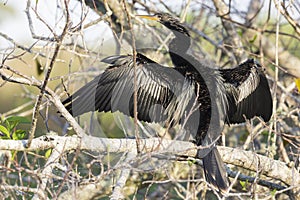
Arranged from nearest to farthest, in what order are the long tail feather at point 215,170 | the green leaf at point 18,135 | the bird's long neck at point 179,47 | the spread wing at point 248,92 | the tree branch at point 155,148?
1. the tree branch at point 155,148
2. the green leaf at point 18,135
3. the long tail feather at point 215,170
4. the spread wing at point 248,92
5. the bird's long neck at point 179,47

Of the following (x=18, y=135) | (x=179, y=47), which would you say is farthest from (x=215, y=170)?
(x=18, y=135)

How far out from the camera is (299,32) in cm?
459

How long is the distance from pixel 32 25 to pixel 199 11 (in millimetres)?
3230

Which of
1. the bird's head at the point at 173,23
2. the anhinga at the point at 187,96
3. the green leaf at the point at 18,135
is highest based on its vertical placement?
the bird's head at the point at 173,23

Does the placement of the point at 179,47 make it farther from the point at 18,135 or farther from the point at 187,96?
the point at 18,135

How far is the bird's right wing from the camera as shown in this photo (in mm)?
3551

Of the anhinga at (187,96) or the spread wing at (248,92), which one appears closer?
the anhinga at (187,96)

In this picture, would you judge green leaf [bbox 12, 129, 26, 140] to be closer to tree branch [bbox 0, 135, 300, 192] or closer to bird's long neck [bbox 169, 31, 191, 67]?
tree branch [bbox 0, 135, 300, 192]

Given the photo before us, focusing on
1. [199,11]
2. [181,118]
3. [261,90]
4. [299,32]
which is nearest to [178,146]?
[181,118]

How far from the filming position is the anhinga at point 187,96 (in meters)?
3.56

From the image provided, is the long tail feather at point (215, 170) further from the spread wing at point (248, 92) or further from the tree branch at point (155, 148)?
the spread wing at point (248, 92)

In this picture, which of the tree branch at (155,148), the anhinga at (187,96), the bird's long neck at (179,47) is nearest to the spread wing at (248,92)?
the anhinga at (187,96)

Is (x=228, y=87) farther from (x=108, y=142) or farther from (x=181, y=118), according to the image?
(x=108, y=142)

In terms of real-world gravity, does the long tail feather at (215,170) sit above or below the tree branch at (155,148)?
below
